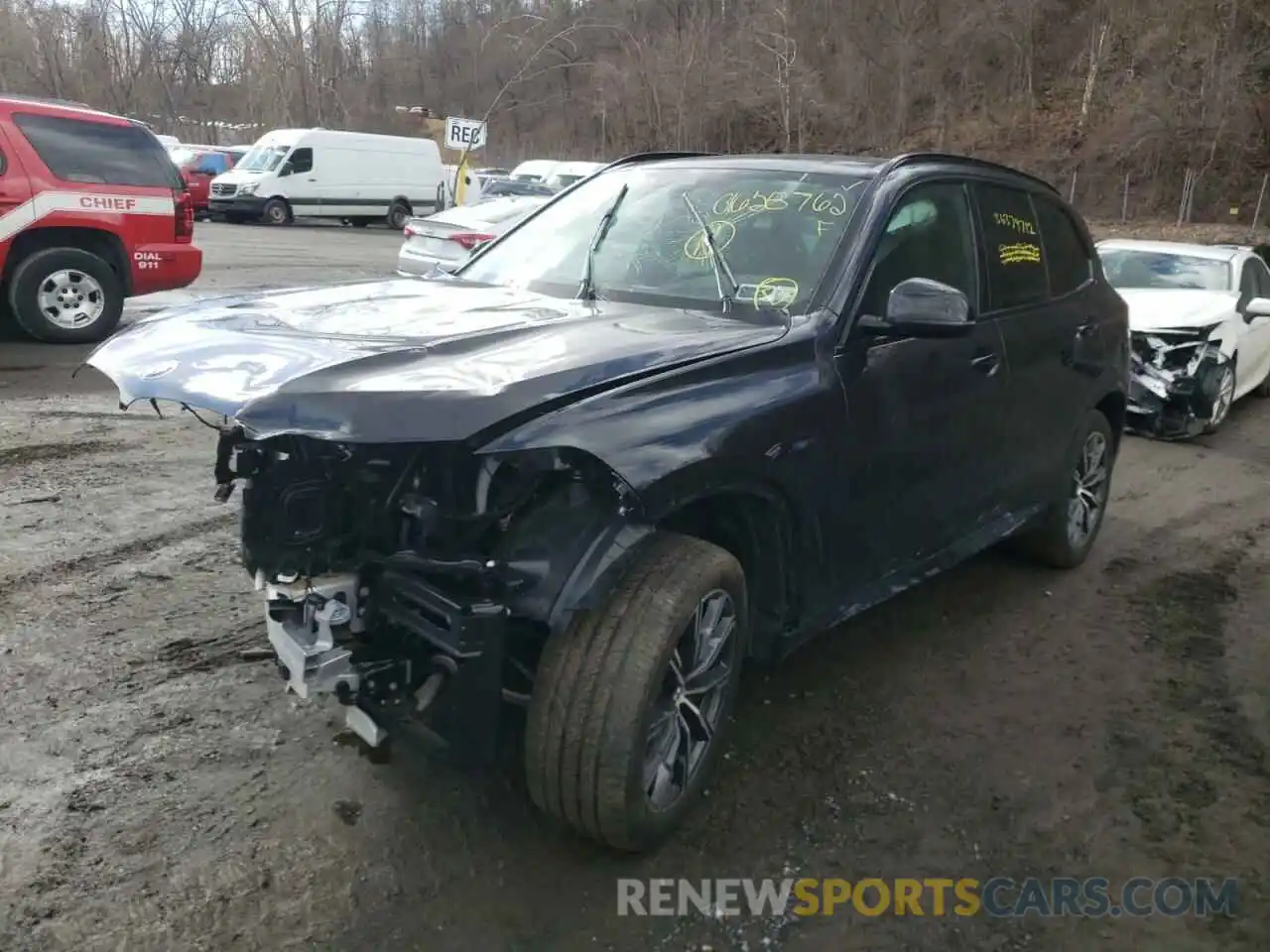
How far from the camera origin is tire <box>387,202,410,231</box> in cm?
2869

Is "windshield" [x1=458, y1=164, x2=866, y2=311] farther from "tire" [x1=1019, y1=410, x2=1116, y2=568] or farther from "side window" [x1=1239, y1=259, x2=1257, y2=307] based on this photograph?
"side window" [x1=1239, y1=259, x2=1257, y2=307]

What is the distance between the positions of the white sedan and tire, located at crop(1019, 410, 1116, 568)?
2.99 m

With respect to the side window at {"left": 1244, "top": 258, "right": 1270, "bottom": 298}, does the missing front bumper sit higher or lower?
lower

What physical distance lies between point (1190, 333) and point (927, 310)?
6.44m

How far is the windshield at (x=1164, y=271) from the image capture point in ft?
31.6

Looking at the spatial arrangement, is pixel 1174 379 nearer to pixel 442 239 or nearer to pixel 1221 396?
pixel 1221 396

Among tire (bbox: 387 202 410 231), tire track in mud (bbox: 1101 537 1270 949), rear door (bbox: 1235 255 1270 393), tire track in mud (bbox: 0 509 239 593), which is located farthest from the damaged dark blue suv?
tire (bbox: 387 202 410 231)

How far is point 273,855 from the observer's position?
2.86 metres

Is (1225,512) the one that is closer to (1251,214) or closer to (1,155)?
(1,155)

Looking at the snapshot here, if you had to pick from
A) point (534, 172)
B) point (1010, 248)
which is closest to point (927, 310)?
point (1010, 248)

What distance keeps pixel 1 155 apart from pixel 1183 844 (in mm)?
9980

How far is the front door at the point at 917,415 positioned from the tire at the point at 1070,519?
0.92 meters

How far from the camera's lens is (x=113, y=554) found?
4.83 metres

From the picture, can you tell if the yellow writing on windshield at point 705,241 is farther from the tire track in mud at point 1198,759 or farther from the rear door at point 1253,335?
the rear door at point 1253,335
